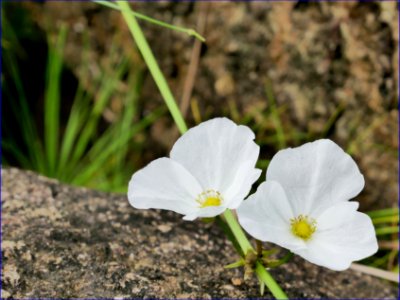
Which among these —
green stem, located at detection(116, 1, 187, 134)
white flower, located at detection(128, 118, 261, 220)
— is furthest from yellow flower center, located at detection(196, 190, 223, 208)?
green stem, located at detection(116, 1, 187, 134)

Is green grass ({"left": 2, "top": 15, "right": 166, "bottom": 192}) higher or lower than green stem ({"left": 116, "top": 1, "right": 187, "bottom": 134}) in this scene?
higher

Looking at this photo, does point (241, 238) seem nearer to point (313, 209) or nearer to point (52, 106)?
point (313, 209)

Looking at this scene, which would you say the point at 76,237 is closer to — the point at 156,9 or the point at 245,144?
the point at 245,144

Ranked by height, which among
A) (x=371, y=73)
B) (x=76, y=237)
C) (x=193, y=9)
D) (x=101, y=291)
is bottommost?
(x=101, y=291)

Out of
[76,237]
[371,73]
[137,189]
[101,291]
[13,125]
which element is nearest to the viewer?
[137,189]

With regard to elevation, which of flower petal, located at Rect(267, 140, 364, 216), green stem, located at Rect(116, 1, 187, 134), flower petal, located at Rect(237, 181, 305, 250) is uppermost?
green stem, located at Rect(116, 1, 187, 134)

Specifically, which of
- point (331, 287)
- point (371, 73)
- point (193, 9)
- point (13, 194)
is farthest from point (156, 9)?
point (331, 287)

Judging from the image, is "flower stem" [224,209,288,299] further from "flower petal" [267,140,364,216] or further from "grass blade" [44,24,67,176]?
"grass blade" [44,24,67,176]
